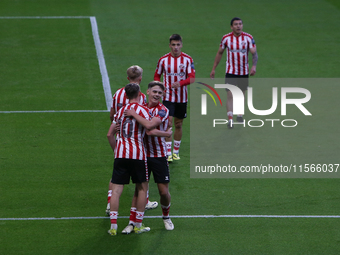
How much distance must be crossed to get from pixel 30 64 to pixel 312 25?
11243 millimetres

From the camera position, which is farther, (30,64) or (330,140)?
(30,64)

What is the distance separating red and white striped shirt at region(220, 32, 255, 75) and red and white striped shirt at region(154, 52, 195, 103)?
249 cm

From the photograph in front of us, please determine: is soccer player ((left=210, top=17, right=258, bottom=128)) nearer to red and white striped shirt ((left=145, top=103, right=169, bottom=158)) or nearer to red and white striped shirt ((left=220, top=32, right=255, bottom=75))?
red and white striped shirt ((left=220, top=32, right=255, bottom=75))

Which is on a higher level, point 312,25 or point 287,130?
point 312,25

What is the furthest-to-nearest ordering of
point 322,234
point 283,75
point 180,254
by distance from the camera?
point 283,75 → point 322,234 → point 180,254

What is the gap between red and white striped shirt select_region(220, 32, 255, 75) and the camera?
13.0 meters

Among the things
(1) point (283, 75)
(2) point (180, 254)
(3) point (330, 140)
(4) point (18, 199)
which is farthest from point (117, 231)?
(1) point (283, 75)

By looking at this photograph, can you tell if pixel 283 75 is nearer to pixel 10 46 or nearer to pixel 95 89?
pixel 95 89

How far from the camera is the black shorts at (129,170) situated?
7.70 metres

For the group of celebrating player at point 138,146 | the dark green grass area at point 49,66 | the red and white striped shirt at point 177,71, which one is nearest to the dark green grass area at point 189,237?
the group of celebrating player at point 138,146

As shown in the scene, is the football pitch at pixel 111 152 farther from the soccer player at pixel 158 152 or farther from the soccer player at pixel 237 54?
the soccer player at pixel 237 54

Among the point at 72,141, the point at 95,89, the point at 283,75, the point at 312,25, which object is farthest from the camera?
the point at 312,25

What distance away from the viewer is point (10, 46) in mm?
19422

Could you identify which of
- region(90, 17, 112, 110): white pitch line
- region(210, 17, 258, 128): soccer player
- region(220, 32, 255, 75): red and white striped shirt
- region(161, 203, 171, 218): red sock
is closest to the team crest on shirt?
region(161, 203, 171, 218): red sock
